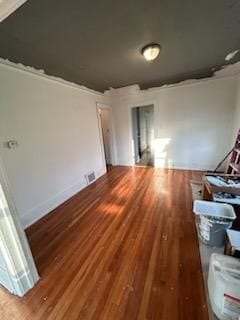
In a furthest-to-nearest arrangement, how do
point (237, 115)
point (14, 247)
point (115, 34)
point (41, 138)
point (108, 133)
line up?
point (108, 133)
point (237, 115)
point (41, 138)
point (115, 34)
point (14, 247)

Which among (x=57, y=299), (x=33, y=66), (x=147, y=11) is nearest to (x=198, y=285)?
(x=57, y=299)

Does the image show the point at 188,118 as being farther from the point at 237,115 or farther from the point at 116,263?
the point at 116,263

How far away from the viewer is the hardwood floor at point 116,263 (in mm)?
1221

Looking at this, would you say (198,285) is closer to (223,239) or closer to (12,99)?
(223,239)

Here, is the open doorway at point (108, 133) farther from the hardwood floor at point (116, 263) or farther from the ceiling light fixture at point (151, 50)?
the ceiling light fixture at point (151, 50)

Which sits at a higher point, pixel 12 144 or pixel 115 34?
pixel 115 34

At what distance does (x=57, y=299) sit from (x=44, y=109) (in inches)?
99.6

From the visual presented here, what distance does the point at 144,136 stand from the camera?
247 inches

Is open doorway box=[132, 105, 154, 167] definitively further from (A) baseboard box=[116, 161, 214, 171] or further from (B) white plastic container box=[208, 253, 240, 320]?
(B) white plastic container box=[208, 253, 240, 320]

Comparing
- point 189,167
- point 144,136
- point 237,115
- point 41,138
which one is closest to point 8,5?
point 41,138

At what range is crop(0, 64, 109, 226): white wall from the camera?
2146mm

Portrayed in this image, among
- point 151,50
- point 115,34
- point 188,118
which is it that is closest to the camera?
point 115,34

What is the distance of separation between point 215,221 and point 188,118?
3001mm

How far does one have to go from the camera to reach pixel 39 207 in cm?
254
